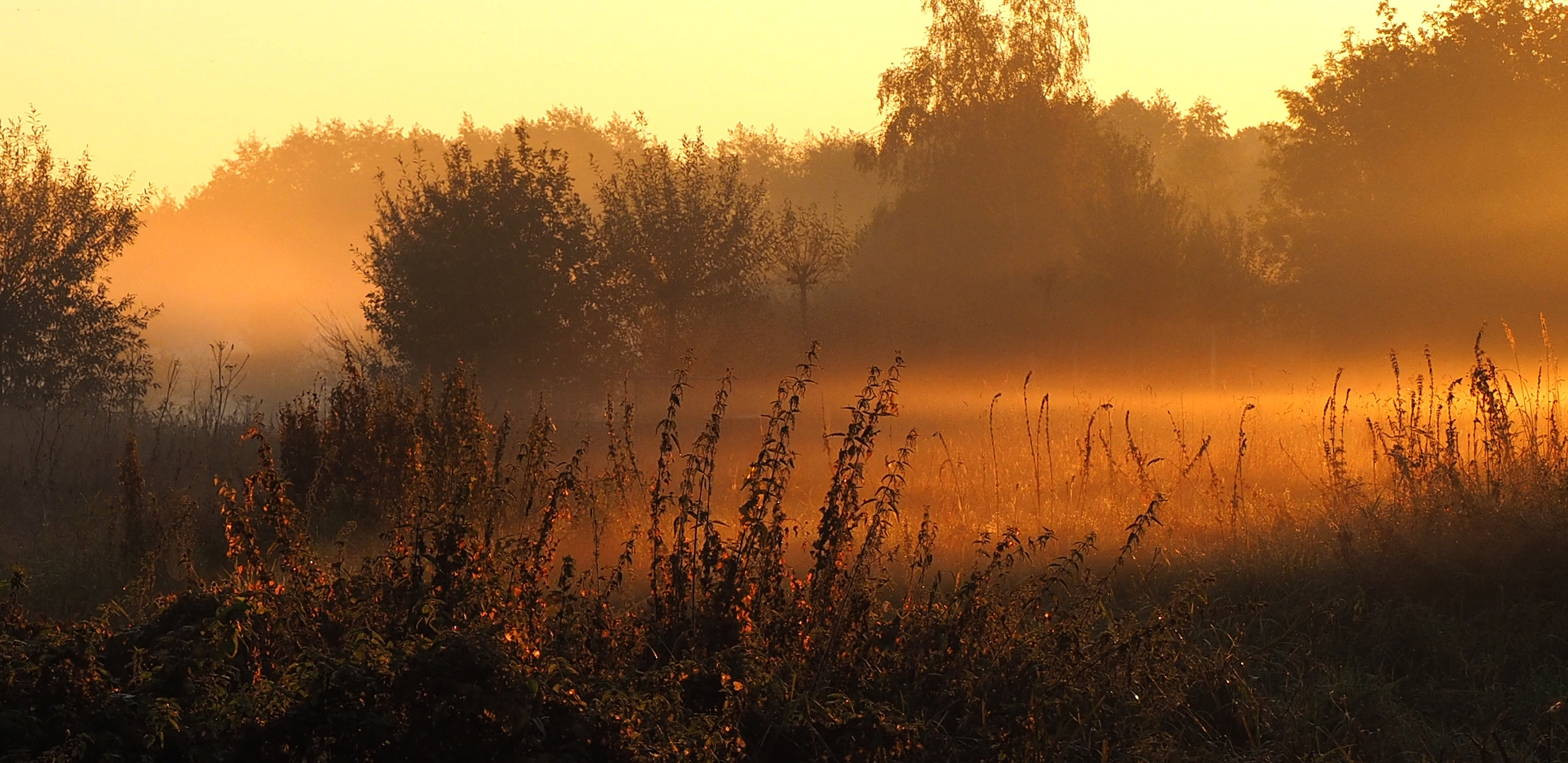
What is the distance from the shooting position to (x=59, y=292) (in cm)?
2116

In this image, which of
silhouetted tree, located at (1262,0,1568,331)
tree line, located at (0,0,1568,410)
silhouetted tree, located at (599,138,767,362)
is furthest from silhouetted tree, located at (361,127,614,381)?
silhouetted tree, located at (1262,0,1568,331)

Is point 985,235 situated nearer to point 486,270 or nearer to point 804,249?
point 804,249

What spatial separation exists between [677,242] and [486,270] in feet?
17.3

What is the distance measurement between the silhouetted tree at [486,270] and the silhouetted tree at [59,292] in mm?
4330

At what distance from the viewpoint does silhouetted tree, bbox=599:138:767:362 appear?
26.9 meters

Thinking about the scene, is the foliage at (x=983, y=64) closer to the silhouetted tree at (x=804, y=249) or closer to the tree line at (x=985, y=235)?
the tree line at (x=985, y=235)

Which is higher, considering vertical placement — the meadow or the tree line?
the tree line

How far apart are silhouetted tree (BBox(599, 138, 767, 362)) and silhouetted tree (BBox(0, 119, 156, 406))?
9.23 m

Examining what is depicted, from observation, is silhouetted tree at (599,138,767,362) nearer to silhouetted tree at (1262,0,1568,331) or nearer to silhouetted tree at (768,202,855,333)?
silhouetted tree at (768,202,855,333)

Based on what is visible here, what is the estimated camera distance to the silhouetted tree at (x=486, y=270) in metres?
23.0

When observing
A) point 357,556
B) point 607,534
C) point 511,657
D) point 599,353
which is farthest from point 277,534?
point 599,353

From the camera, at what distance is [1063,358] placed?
35.2 m

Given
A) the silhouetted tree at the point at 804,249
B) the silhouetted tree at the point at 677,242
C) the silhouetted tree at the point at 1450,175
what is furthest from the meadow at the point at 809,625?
the silhouetted tree at the point at 1450,175

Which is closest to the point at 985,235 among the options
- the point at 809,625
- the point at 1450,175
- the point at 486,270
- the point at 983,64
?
the point at 983,64
